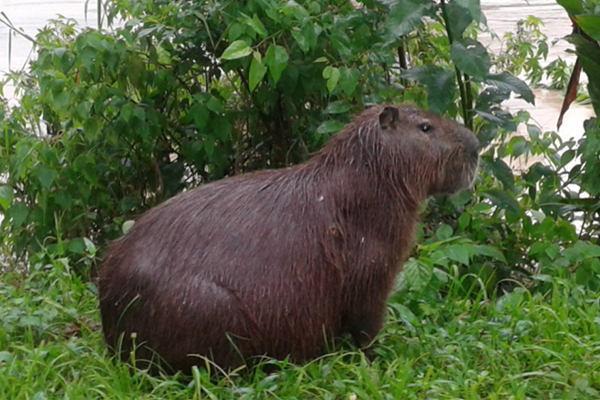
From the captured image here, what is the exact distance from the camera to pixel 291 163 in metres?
4.60

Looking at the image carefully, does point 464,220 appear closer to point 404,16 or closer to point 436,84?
point 436,84

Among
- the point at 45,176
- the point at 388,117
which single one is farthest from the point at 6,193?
the point at 388,117

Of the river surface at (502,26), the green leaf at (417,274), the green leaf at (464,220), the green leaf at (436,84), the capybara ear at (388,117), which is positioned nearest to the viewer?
the capybara ear at (388,117)

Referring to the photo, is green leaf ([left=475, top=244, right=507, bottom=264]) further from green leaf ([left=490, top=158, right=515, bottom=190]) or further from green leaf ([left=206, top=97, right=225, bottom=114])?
green leaf ([left=206, top=97, right=225, bottom=114])

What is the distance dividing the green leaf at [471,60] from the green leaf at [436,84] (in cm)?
15

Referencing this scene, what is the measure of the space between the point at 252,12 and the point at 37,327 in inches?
62.1

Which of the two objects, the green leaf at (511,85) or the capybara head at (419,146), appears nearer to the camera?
the capybara head at (419,146)

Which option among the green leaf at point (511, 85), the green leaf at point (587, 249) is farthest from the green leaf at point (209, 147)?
the green leaf at point (587, 249)

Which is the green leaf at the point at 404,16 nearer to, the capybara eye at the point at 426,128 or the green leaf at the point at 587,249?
the capybara eye at the point at 426,128

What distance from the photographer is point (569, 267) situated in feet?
13.9

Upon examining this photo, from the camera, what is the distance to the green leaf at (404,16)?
3.68 metres

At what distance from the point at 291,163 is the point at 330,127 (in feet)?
1.89

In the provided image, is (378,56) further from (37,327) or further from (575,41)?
(37,327)

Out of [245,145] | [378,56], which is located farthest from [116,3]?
[378,56]
